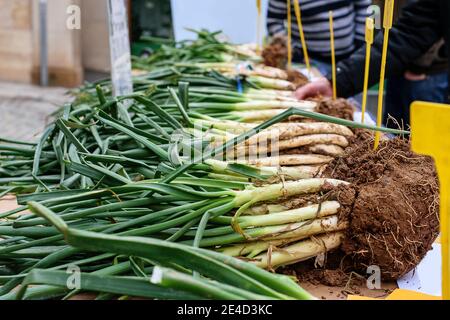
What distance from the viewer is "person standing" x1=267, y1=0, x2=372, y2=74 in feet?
14.0

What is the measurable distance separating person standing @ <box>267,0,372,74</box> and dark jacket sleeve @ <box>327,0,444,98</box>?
34.6 inches

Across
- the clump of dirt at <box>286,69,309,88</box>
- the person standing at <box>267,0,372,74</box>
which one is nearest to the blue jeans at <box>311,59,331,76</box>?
the person standing at <box>267,0,372,74</box>

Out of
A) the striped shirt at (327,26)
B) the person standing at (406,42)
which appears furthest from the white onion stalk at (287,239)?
the striped shirt at (327,26)

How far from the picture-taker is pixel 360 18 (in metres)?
4.47

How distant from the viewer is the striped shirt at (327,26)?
4.28 meters

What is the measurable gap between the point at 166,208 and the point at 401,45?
2.20 metres

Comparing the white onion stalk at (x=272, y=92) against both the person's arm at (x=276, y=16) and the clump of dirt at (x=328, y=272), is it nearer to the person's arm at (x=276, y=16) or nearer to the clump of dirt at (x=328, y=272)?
the clump of dirt at (x=328, y=272)

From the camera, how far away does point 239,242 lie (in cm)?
146

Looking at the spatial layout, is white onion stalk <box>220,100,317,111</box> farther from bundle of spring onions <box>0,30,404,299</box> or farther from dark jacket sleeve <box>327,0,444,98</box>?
dark jacket sleeve <box>327,0,444,98</box>

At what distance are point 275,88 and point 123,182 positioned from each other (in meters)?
1.58

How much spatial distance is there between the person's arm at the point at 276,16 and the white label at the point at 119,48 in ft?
7.25

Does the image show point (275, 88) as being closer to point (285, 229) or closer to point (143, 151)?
point (143, 151)

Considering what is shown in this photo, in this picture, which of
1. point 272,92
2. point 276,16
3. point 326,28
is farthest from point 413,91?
point 272,92

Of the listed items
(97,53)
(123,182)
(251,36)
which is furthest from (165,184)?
(97,53)
